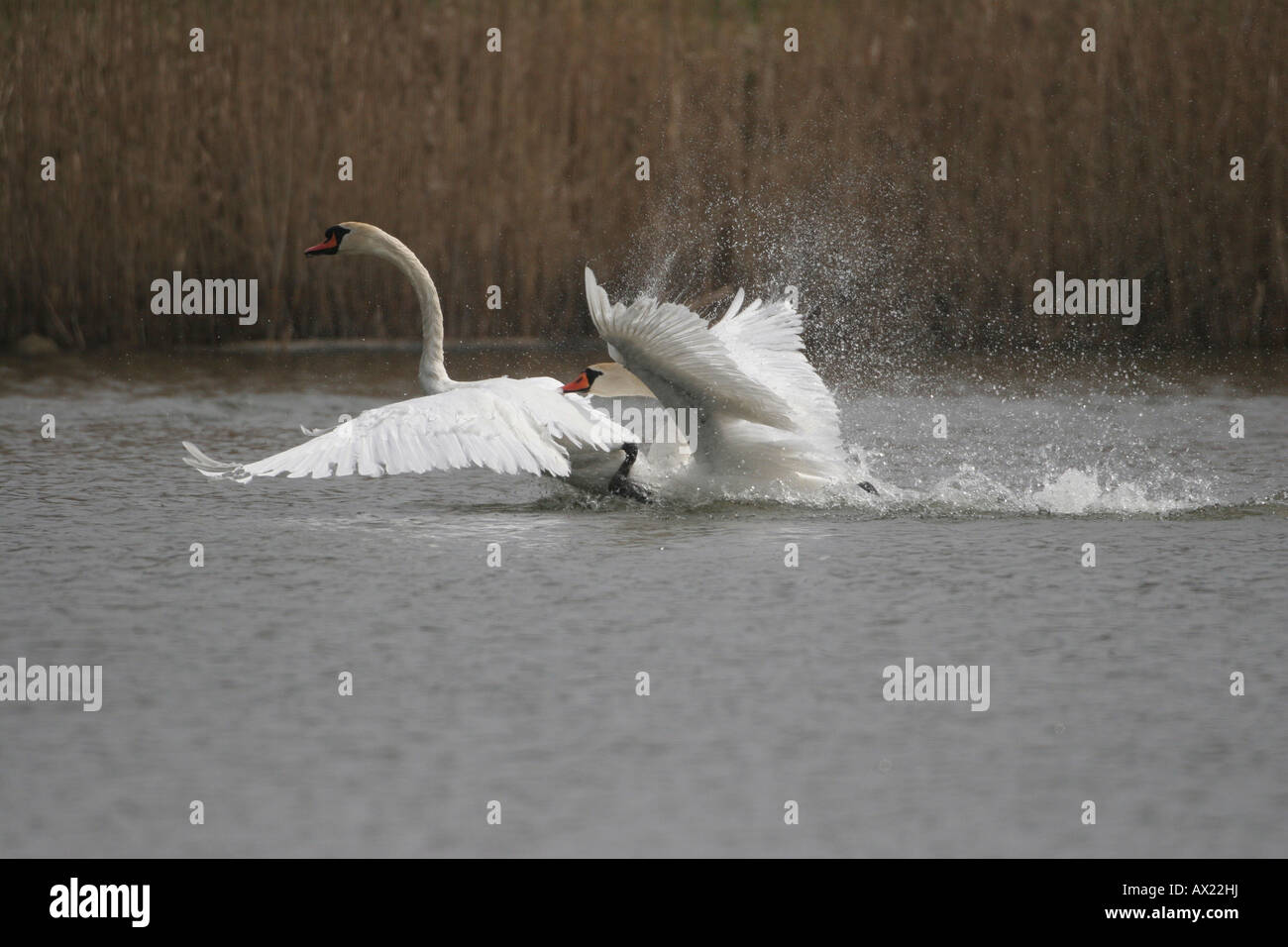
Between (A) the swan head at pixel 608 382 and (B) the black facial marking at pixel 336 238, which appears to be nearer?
(A) the swan head at pixel 608 382

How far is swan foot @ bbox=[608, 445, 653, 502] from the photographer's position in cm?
840

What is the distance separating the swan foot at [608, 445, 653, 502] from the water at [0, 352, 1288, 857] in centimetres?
9

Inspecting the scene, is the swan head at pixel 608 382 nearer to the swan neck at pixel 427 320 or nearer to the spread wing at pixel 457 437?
the spread wing at pixel 457 437

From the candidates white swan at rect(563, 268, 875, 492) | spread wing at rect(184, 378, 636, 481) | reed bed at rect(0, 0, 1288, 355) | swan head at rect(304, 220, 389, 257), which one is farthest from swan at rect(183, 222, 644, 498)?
reed bed at rect(0, 0, 1288, 355)

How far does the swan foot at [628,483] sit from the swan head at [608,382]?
0.84 ft

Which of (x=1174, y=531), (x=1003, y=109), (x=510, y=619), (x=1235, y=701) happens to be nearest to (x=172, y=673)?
(x=510, y=619)

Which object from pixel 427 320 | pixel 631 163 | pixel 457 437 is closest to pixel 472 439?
pixel 457 437

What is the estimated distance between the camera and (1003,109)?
47.5 ft

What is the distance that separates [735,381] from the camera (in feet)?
25.9

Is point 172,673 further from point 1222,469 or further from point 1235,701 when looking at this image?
point 1222,469

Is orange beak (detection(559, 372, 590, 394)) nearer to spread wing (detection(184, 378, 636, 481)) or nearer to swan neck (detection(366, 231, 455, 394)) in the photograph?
spread wing (detection(184, 378, 636, 481))

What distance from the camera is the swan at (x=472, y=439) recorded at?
24.0ft

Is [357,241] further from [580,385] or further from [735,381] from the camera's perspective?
[735,381]

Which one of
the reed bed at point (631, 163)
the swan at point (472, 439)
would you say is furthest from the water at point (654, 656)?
the reed bed at point (631, 163)
